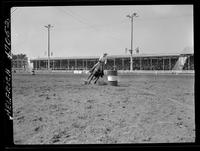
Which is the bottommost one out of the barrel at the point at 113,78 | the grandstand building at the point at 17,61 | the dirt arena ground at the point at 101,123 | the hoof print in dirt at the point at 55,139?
the hoof print in dirt at the point at 55,139

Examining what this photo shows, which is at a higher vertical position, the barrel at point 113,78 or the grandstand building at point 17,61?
the grandstand building at point 17,61

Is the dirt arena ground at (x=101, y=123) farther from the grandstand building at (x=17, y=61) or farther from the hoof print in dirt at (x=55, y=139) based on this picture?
the grandstand building at (x=17, y=61)

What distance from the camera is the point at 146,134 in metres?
3.49

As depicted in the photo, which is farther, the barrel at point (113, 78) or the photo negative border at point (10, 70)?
the barrel at point (113, 78)

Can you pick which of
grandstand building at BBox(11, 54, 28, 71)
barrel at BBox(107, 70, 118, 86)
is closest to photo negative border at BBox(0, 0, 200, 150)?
grandstand building at BBox(11, 54, 28, 71)

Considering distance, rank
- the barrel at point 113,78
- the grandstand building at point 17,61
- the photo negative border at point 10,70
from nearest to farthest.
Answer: the photo negative border at point 10,70
the grandstand building at point 17,61
the barrel at point 113,78

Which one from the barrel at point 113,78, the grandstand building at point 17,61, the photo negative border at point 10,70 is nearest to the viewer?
the photo negative border at point 10,70

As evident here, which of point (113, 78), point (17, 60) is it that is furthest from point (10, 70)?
point (113, 78)

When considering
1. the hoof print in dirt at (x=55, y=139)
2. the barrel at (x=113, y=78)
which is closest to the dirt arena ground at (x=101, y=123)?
the hoof print in dirt at (x=55, y=139)

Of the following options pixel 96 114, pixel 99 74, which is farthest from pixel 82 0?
pixel 99 74

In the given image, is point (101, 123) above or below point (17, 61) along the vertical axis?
below

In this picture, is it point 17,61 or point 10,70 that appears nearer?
point 10,70

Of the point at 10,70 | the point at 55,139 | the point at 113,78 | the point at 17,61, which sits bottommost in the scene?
the point at 55,139

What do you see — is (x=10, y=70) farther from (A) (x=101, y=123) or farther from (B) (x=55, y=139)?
(A) (x=101, y=123)
